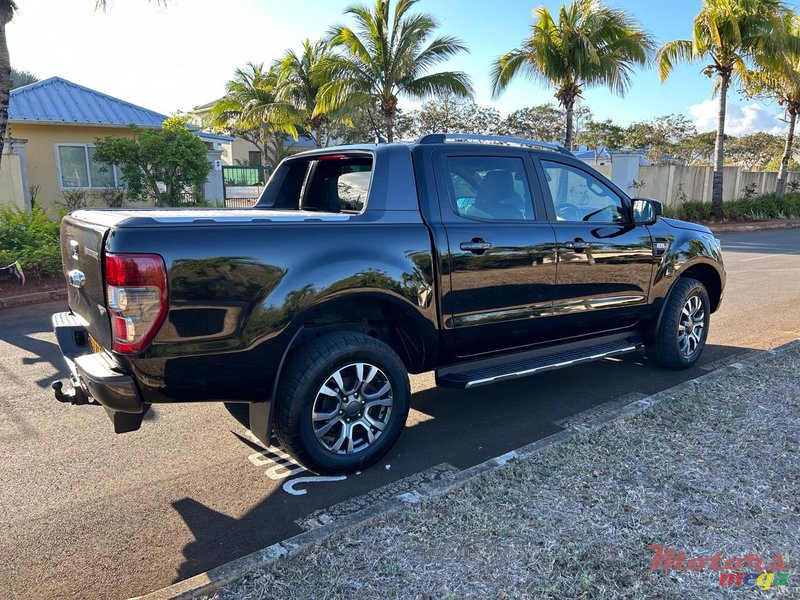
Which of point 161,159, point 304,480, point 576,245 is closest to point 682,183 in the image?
point 161,159

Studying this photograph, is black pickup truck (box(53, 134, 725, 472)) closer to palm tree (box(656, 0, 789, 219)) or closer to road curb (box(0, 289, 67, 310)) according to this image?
road curb (box(0, 289, 67, 310))

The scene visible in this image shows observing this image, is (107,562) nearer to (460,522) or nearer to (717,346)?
(460,522)

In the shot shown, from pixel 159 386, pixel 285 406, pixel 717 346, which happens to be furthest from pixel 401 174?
pixel 717 346

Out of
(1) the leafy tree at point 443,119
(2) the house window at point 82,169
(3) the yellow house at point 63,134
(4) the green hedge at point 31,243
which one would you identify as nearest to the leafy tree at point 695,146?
(1) the leafy tree at point 443,119

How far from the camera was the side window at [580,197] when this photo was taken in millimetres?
4695

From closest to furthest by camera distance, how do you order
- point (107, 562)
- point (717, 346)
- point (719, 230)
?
point (107, 562)
point (717, 346)
point (719, 230)

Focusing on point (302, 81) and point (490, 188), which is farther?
point (302, 81)

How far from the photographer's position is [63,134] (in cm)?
1695

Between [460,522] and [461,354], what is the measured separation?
1403 mm

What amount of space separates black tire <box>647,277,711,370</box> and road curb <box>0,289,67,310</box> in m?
7.92

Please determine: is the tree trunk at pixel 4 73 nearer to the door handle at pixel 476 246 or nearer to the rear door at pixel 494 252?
the rear door at pixel 494 252

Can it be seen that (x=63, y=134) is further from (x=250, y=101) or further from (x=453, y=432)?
(x=453, y=432)

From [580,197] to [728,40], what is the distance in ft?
64.6

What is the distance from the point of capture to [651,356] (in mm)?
5578
